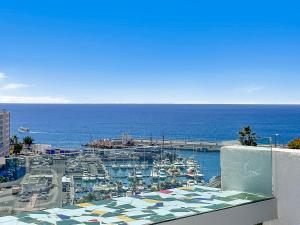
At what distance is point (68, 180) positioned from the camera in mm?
5090

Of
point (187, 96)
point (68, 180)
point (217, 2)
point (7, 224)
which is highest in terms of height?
point (217, 2)

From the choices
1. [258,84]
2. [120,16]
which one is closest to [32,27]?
[120,16]

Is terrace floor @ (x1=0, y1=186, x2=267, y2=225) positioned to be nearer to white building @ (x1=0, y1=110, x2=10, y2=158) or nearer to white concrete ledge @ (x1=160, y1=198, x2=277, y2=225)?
white concrete ledge @ (x1=160, y1=198, x2=277, y2=225)

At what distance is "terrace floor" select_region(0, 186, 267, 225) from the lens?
4.64 metres

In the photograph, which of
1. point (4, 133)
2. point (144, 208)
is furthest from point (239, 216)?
point (4, 133)

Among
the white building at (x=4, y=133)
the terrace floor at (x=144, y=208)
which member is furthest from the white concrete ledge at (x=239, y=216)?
the white building at (x=4, y=133)

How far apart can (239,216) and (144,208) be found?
1.30 m

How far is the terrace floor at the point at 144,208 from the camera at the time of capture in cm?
464

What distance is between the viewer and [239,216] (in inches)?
213

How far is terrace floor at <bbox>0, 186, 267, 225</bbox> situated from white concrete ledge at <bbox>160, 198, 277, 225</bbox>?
6cm

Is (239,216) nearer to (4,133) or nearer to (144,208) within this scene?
(144,208)

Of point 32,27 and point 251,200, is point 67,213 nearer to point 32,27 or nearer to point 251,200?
point 251,200

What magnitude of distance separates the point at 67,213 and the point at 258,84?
79712 mm

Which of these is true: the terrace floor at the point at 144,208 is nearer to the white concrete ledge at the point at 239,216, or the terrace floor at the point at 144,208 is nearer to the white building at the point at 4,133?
the white concrete ledge at the point at 239,216
